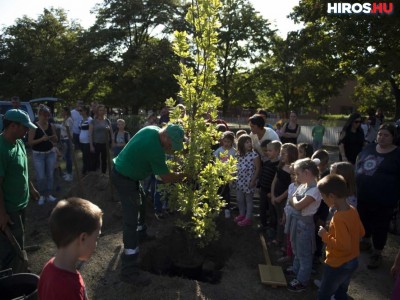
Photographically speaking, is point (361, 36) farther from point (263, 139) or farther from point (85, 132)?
point (85, 132)

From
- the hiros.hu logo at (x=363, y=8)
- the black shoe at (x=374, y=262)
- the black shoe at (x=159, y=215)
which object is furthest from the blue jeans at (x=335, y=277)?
the hiros.hu logo at (x=363, y=8)

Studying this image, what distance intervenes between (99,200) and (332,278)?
5.13 metres

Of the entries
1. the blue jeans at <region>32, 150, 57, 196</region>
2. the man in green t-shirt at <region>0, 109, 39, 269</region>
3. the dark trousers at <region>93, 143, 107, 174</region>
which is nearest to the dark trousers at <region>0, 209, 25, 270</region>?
the man in green t-shirt at <region>0, 109, 39, 269</region>

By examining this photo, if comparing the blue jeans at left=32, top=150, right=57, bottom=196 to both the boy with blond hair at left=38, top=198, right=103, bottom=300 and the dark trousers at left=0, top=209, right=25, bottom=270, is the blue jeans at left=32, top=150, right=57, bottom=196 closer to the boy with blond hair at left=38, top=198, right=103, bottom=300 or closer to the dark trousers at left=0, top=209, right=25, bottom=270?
the dark trousers at left=0, top=209, right=25, bottom=270

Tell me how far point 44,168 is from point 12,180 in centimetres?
360

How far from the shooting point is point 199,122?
4.29m

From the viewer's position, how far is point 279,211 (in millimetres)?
5102

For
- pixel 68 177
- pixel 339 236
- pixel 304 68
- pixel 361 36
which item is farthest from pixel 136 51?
pixel 339 236

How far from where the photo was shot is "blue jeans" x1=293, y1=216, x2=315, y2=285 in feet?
13.0

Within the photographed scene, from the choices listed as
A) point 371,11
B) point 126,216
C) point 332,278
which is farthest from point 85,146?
point 371,11

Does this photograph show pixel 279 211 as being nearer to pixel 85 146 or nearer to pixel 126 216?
pixel 126 216

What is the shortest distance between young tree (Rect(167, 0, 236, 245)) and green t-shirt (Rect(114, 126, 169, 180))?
526 mm

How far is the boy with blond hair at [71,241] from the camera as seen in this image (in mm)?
1848

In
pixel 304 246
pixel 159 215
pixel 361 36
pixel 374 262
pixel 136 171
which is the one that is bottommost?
pixel 374 262
